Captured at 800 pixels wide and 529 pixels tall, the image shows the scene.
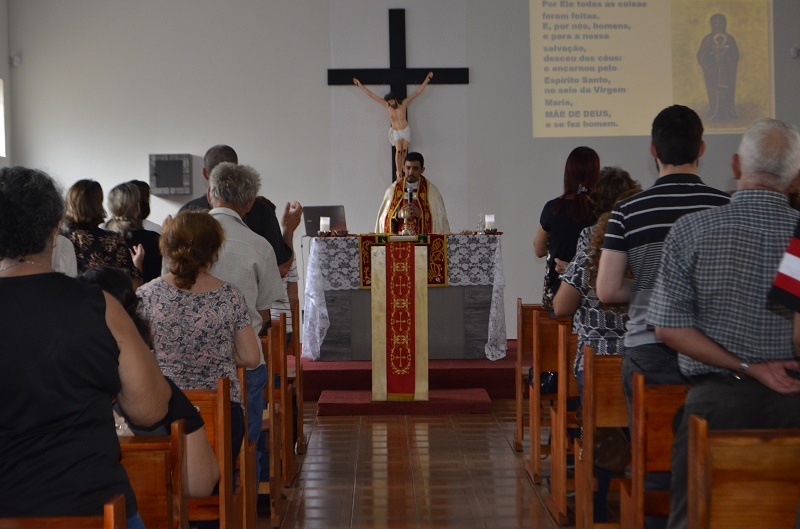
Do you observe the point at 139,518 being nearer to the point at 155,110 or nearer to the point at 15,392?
the point at 15,392

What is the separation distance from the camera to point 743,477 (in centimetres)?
177

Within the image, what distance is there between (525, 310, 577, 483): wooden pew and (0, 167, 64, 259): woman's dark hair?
2943 millimetres

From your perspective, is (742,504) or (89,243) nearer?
(742,504)

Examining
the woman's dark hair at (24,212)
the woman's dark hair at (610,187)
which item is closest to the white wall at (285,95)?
the woman's dark hair at (610,187)

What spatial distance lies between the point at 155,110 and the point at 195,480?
713 centimetres

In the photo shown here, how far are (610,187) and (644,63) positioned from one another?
5.50m

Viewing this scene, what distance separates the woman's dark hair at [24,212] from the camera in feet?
5.37

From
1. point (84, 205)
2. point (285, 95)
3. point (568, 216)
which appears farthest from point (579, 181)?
point (285, 95)

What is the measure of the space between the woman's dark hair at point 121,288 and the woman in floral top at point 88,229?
1813 mm

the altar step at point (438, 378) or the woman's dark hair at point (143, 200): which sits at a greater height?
the woman's dark hair at point (143, 200)

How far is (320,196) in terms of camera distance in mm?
Answer: 8742

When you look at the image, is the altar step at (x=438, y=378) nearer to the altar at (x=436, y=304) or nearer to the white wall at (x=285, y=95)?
the altar at (x=436, y=304)

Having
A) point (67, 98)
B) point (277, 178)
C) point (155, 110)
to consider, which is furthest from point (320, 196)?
point (67, 98)

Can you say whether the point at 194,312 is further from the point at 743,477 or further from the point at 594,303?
the point at 743,477
